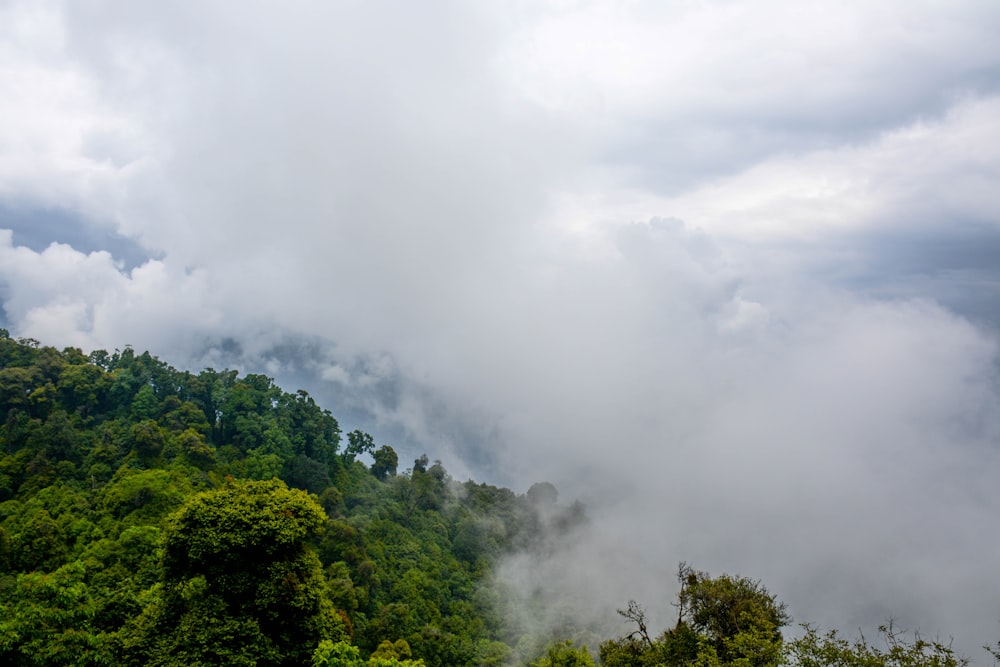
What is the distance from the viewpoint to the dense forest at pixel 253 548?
2291cm

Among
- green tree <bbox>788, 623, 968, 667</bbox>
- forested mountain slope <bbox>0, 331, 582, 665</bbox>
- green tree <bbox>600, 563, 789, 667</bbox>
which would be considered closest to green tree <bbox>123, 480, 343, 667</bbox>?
forested mountain slope <bbox>0, 331, 582, 665</bbox>


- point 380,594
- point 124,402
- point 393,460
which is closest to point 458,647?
point 380,594

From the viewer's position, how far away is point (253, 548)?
77.4 feet

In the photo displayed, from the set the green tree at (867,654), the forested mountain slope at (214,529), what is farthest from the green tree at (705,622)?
the forested mountain slope at (214,529)

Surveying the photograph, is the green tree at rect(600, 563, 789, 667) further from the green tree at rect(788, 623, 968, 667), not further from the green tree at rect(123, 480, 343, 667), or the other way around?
the green tree at rect(123, 480, 343, 667)

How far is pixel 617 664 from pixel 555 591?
165ft

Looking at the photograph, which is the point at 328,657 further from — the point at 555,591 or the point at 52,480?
the point at 555,591

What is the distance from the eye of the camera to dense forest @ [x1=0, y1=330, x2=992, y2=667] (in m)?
22.9

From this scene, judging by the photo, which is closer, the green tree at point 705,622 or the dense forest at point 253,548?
the dense forest at point 253,548

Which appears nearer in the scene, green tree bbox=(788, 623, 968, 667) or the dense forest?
green tree bbox=(788, 623, 968, 667)

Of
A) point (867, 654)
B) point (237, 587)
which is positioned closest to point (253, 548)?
point (237, 587)

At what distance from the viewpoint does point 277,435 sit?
60938mm

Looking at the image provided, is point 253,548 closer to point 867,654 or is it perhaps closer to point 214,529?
point 214,529

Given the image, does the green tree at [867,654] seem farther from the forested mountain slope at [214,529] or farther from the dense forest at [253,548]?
the forested mountain slope at [214,529]
